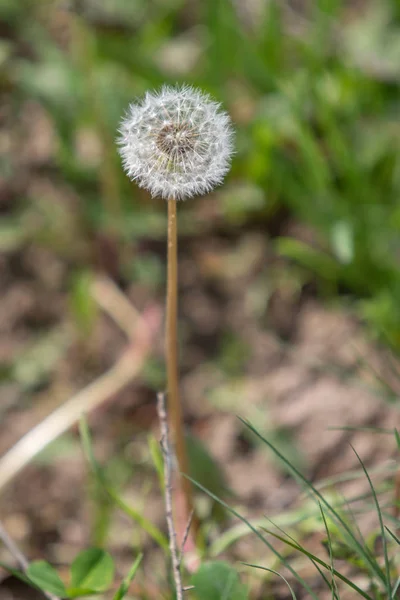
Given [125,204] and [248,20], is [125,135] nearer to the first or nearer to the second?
[125,204]

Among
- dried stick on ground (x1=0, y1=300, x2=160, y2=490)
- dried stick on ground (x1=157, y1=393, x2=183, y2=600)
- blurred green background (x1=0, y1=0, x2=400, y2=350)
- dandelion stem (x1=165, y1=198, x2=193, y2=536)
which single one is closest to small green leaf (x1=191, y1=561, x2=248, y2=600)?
dried stick on ground (x1=157, y1=393, x2=183, y2=600)

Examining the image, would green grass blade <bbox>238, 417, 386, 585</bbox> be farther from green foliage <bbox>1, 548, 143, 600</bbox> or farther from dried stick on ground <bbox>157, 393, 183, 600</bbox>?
green foliage <bbox>1, 548, 143, 600</bbox>

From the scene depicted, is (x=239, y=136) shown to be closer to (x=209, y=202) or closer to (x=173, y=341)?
(x=209, y=202)

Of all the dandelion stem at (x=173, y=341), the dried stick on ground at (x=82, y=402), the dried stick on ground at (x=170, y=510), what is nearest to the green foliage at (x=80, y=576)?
Result: the dried stick on ground at (x=170, y=510)

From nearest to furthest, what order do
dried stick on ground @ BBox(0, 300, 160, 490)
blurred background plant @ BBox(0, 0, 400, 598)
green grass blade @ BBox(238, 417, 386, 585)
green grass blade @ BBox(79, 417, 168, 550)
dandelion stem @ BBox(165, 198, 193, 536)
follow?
green grass blade @ BBox(238, 417, 386, 585) < dandelion stem @ BBox(165, 198, 193, 536) < green grass blade @ BBox(79, 417, 168, 550) < dried stick on ground @ BBox(0, 300, 160, 490) < blurred background plant @ BBox(0, 0, 400, 598)

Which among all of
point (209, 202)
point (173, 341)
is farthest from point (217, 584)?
point (209, 202)

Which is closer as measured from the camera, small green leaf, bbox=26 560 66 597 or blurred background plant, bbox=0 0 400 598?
small green leaf, bbox=26 560 66 597

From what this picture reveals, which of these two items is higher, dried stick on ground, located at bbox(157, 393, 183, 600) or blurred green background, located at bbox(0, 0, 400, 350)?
blurred green background, located at bbox(0, 0, 400, 350)
